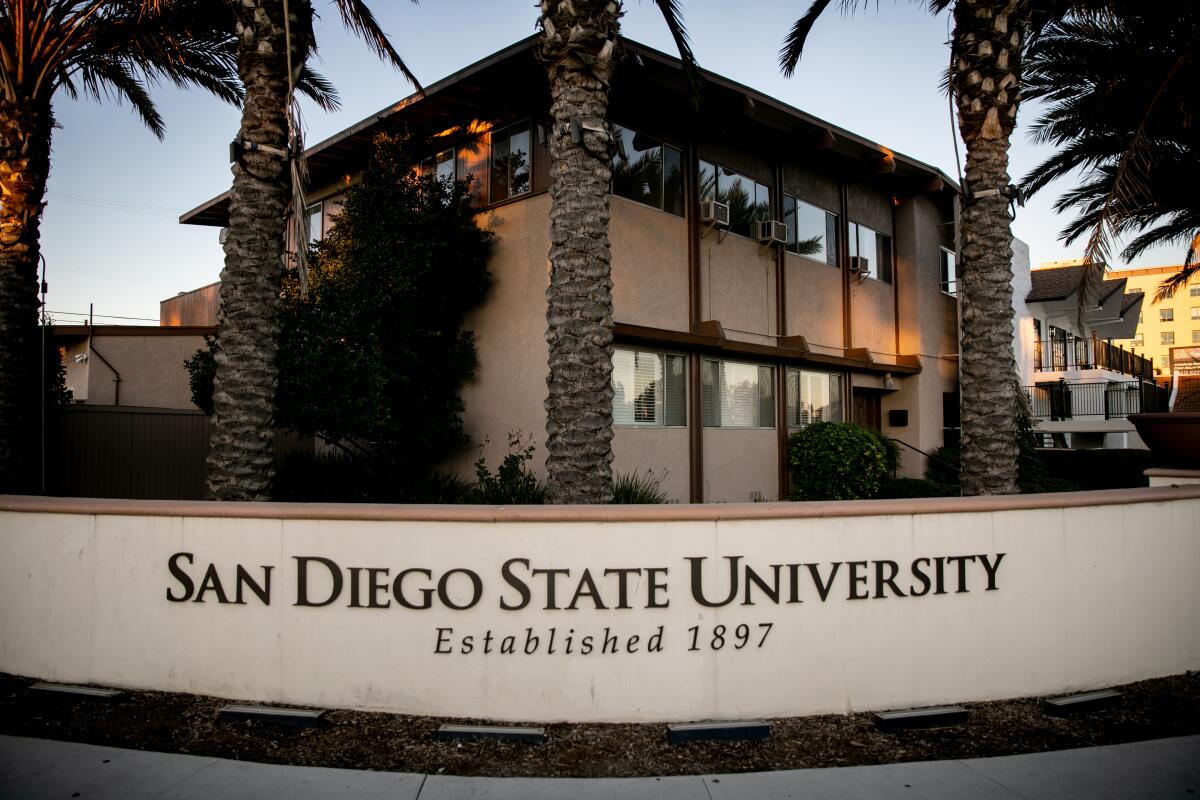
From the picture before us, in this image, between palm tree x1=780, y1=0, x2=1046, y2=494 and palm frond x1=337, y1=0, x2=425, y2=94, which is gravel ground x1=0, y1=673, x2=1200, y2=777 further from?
palm frond x1=337, y1=0, x2=425, y2=94

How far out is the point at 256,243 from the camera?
7.57 meters

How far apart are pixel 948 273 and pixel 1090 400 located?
506 inches

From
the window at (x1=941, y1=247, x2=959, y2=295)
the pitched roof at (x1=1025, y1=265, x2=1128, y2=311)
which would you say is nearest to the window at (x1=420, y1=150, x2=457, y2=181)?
the window at (x1=941, y1=247, x2=959, y2=295)

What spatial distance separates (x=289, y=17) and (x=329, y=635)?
621cm

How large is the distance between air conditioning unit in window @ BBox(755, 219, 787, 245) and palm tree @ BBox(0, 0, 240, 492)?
9.81 metres

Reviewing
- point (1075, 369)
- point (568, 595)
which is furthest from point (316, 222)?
point (1075, 369)

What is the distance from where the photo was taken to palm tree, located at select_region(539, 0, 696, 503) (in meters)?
7.45

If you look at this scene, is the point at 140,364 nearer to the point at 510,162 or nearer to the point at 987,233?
the point at 510,162

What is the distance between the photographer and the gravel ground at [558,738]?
4.43 meters

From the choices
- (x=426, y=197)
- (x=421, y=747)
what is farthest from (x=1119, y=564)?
(x=426, y=197)

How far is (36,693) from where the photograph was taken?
5266 millimetres

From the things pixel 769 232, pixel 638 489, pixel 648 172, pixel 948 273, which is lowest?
pixel 638 489

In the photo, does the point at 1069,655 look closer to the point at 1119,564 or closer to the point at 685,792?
the point at 1119,564

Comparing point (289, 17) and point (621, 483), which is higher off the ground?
point (289, 17)
